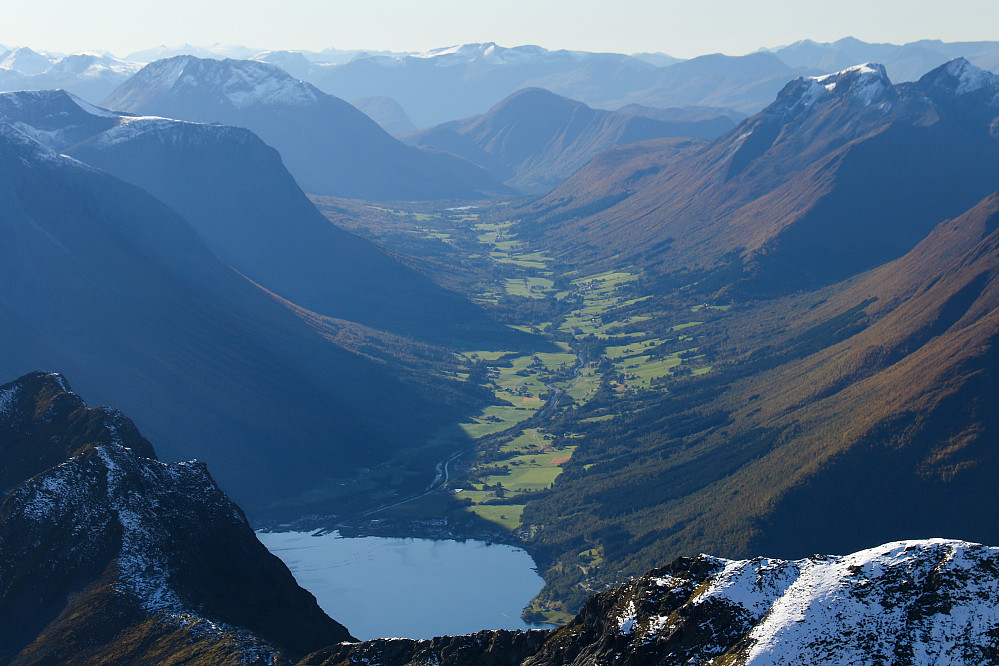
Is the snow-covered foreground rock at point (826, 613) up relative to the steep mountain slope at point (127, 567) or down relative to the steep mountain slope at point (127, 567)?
down

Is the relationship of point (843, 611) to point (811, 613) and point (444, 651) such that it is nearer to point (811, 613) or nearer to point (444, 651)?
point (811, 613)

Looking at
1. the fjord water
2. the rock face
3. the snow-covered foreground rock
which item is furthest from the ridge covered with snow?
the fjord water

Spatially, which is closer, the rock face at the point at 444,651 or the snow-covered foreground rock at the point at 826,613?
the snow-covered foreground rock at the point at 826,613

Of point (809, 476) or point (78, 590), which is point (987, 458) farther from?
point (78, 590)

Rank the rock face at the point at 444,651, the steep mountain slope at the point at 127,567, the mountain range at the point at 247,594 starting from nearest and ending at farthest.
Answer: the mountain range at the point at 247,594 → the rock face at the point at 444,651 → the steep mountain slope at the point at 127,567

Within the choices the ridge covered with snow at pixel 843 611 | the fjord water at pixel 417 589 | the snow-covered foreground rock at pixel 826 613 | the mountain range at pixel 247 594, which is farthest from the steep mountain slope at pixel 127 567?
the fjord water at pixel 417 589

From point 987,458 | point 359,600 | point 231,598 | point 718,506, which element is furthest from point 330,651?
point 987,458

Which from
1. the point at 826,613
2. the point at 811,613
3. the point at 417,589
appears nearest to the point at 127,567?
the point at 811,613

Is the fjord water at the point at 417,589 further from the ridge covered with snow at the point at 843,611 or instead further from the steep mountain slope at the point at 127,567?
the ridge covered with snow at the point at 843,611
